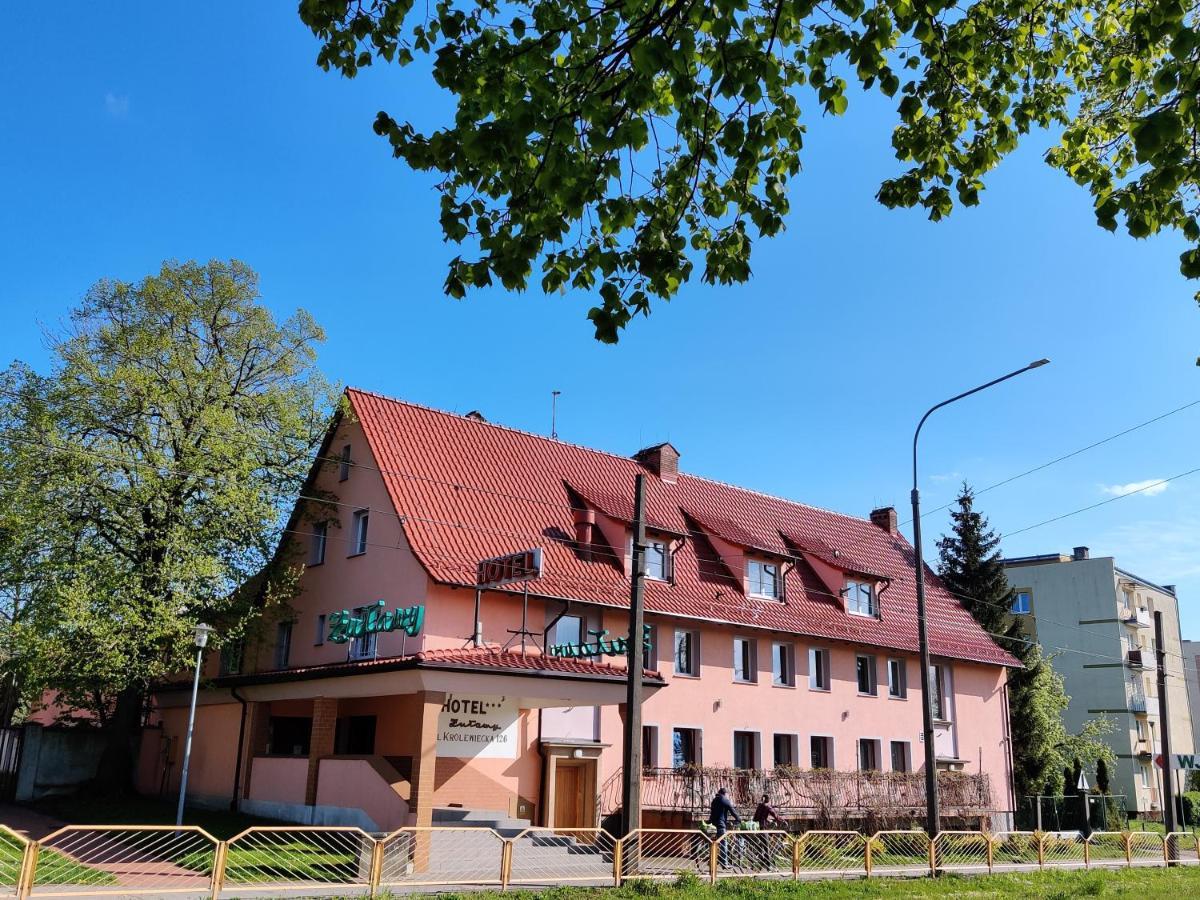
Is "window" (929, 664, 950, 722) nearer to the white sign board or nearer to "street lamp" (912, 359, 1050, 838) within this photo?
"street lamp" (912, 359, 1050, 838)

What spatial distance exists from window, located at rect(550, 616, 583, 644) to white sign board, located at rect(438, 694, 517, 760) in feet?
7.51

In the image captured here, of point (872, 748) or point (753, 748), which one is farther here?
point (872, 748)

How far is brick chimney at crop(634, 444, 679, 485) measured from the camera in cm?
3478

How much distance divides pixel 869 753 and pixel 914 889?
50.9ft

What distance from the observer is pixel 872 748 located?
3350 centimetres

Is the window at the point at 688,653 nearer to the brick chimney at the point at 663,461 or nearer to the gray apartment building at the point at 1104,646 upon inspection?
the brick chimney at the point at 663,461

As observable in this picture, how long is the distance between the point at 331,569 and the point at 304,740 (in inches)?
205

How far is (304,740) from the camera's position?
2936cm

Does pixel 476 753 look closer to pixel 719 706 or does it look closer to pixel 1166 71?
pixel 719 706

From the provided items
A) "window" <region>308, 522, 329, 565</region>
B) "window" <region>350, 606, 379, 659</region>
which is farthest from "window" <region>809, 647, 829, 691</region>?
"window" <region>308, 522, 329, 565</region>

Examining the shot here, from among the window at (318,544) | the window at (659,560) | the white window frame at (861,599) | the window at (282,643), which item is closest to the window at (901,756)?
the white window frame at (861,599)

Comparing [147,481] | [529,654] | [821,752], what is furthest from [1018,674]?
[147,481]

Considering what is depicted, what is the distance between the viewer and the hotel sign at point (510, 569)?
901 inches

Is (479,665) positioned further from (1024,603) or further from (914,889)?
(1024,603)
